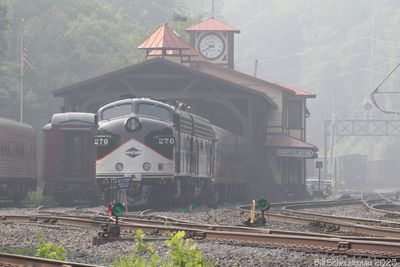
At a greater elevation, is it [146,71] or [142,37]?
[142,37]

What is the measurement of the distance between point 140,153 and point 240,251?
1403 centimetres

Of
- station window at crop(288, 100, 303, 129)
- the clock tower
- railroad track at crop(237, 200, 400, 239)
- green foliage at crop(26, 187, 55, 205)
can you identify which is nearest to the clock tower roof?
the clock tower

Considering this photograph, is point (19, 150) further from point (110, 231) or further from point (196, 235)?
point (196, 235)

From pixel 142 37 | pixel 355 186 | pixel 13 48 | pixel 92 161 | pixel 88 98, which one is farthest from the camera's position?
pixel 355 186

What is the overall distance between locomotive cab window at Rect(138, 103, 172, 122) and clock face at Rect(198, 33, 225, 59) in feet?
105

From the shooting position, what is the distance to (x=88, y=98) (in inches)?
1676

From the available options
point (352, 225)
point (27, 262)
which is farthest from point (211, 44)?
point (27, 262)

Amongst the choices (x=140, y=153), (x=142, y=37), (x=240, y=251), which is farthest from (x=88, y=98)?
(x=142, y=37)

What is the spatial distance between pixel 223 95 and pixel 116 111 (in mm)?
15290

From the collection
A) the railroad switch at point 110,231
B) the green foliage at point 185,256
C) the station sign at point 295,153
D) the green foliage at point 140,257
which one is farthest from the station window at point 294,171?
the green foliage at point 185,256

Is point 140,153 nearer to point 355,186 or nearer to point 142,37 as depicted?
point 142,37

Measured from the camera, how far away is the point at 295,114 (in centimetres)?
5872

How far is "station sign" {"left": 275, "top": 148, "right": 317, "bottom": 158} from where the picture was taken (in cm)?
5069

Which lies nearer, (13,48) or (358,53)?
(13,48)
